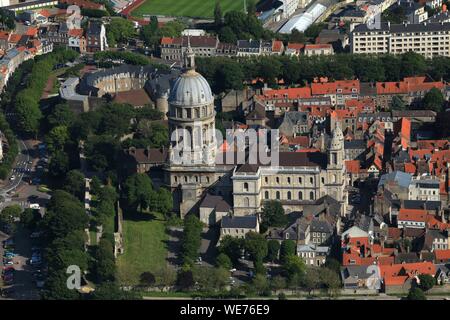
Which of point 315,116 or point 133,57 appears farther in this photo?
point 133,57

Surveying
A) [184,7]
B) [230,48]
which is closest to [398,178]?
[230,48]

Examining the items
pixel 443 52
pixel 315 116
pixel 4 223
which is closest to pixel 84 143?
pixel 4 223

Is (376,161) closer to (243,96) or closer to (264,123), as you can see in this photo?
(264,123)

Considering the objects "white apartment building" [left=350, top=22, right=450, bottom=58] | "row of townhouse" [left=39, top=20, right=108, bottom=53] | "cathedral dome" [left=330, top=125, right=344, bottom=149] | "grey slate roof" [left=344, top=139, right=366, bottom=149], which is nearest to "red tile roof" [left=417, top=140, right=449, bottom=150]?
"grey slate roof" [left=344, top=139, right=366, bottom=149]

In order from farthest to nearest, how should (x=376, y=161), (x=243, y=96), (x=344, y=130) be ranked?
(x=243, y=96), (x=344, y=130), (x=376, y=161)

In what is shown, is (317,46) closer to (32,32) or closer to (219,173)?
(32,32)

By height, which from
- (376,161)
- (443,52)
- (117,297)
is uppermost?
(443,52)
